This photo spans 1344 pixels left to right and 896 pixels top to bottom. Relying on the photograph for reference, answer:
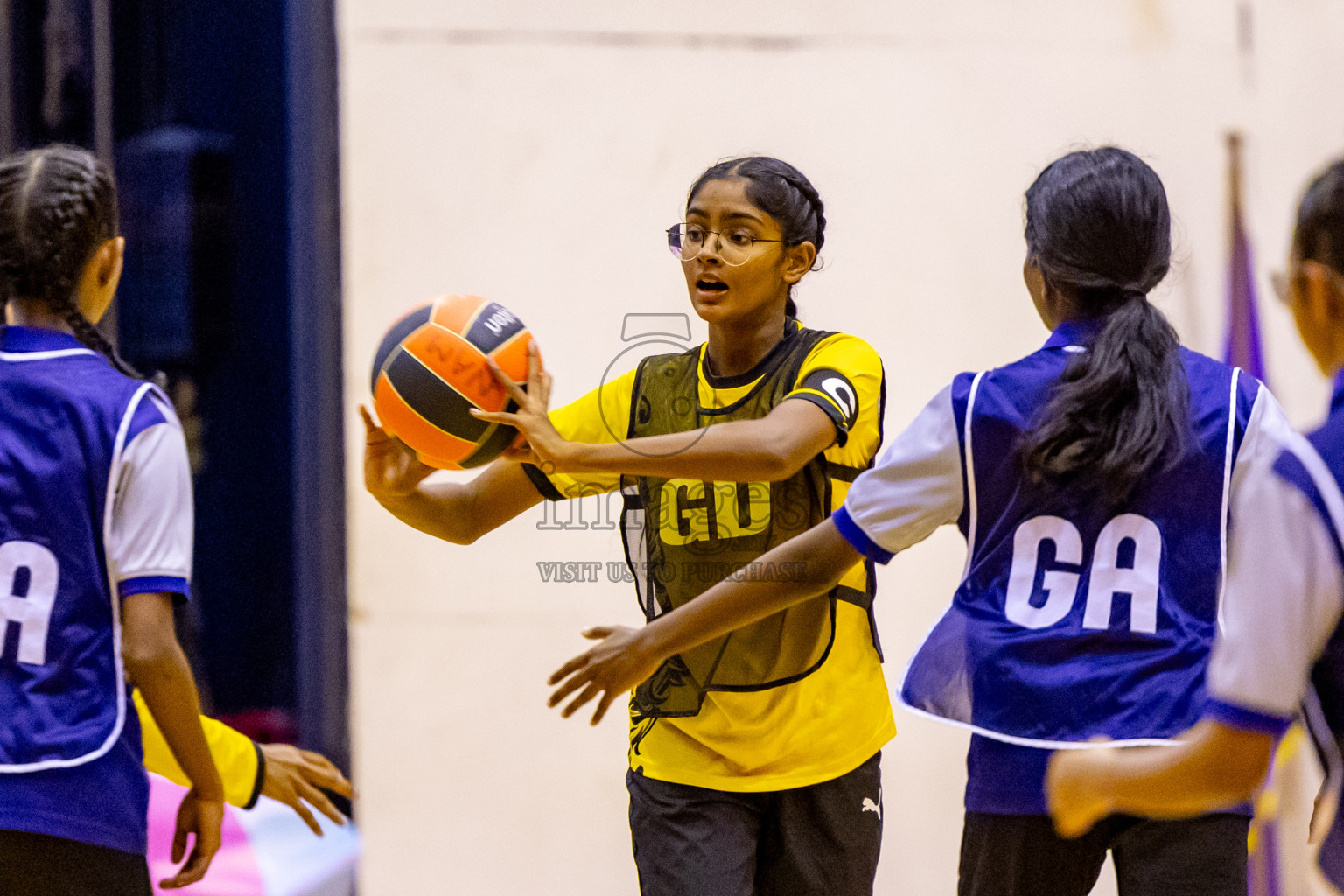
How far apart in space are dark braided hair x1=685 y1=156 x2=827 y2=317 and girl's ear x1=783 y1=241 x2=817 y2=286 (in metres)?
0.01

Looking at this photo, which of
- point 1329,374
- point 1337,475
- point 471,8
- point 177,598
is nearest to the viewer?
point 1337,475

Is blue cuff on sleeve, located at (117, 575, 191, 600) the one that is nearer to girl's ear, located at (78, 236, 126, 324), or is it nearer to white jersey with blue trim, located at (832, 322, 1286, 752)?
girl's ear, located at (78, 236, 126, 324)

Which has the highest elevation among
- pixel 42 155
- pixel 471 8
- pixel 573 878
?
pixel 471 8

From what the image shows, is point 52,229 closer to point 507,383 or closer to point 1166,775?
point 507,383

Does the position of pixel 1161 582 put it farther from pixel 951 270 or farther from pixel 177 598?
pixel 951 270

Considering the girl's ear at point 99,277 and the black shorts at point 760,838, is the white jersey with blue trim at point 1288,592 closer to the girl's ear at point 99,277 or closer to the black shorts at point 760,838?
the black shorts at point 760,838

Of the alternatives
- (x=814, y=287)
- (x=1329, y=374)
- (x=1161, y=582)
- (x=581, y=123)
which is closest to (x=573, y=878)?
(x=814, y=287)

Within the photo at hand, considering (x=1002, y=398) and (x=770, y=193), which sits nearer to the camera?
(x=1002, y=398)

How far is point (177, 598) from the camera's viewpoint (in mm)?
2084

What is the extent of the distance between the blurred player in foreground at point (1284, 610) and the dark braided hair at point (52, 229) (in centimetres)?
168

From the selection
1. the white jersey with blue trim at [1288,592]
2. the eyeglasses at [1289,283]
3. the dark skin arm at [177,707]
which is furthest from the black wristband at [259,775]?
the eyeglasses at [1289,283]

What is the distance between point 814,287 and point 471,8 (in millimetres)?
1259

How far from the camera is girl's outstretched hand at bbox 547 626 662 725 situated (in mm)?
2254

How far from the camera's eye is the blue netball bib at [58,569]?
1988mm
